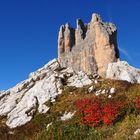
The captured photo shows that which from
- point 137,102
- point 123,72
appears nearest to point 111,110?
point 137,102

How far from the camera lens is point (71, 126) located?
148 feet

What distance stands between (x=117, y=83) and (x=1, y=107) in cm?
2098

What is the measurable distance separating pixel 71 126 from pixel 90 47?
32.9 metres

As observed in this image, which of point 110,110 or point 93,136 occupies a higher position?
point 110,110

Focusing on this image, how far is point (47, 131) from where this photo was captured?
4516 cm

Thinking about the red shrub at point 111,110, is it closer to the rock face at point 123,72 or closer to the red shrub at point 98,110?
the red shrub at point 98,110

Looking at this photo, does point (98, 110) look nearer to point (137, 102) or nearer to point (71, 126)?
point (71, 126)

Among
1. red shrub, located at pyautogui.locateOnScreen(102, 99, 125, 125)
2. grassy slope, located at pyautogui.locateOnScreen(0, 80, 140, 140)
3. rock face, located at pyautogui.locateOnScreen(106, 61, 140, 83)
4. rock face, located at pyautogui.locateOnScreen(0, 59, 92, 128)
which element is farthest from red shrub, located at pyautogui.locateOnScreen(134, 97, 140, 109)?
rock face, located at pyautogui.locateOnScreen(106, 61, 140, 83)

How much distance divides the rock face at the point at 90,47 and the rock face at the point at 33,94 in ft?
10.5

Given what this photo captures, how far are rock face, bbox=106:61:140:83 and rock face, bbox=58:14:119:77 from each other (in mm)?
2510

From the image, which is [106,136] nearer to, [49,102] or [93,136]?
[93,136]

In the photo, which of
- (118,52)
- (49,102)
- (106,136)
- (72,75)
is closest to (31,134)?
(49,102)

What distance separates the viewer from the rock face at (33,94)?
2275 inches

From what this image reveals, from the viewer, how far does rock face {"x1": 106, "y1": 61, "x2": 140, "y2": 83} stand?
216ft
